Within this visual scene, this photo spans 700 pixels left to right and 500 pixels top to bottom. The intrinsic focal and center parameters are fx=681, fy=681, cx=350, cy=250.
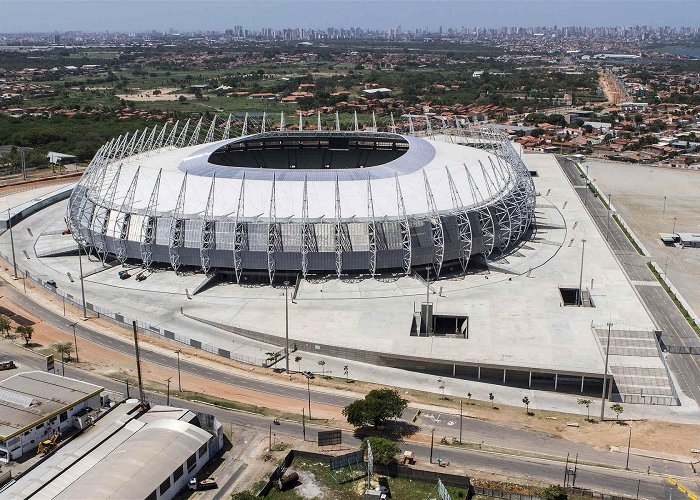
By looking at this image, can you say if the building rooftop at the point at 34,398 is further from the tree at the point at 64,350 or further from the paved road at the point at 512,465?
the paved road at the point at 512,465

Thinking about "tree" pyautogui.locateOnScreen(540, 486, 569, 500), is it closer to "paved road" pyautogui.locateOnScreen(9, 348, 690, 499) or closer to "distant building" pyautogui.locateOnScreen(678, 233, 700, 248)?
→ "paved road" pyautogui.locateOnScreen(9, 348, 690, 499)

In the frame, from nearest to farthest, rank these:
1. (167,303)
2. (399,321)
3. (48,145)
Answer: (399,321), (167,303), (48,145)

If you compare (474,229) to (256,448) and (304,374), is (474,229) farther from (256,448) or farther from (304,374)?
(256,448)

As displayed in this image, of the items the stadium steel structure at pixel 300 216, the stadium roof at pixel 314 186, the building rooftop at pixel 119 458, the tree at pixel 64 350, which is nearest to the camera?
the building rooftop at pixel 119 458

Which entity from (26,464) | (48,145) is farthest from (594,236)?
(48,145)

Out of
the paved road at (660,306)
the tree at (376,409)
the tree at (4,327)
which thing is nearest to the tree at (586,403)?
the paved road at (660,306)

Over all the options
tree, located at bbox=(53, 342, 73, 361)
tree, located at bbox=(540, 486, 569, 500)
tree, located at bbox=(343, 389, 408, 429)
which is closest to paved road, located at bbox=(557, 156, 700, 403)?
tree, located at bbox=(540, 486, 569, 500)

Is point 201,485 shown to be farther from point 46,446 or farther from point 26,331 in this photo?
point 26,331
